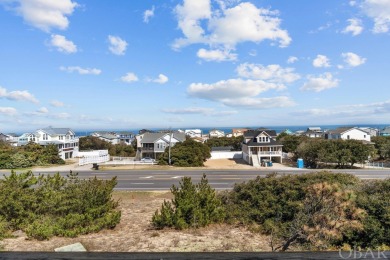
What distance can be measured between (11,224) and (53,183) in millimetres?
2406

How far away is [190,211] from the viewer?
1240cm

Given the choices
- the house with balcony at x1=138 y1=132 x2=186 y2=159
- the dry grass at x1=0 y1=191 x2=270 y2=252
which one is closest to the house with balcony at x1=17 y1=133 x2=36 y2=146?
the house with balcony at x1=138 y1=132 x2=186 y2=159

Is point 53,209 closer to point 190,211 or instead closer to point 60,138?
point 190,211

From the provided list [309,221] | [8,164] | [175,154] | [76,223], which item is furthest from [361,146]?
[8,164]

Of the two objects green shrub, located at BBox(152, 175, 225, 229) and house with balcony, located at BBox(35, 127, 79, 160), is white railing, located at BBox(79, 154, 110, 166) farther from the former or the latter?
green shrub, located at BBox(152, 175, 225, 229)

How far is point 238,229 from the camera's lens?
499 inches

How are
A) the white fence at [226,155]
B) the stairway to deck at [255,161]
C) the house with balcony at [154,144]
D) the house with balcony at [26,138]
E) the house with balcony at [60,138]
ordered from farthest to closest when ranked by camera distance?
the house with balcony at [26,138], the house with balcony at [60,138], the white fence at [226,155], the house with balcony at [154,144], the stairway to deck at [255,161]

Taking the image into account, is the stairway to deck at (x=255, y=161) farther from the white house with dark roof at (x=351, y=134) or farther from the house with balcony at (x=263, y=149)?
the white house with dark roof at (x=351, y=134)

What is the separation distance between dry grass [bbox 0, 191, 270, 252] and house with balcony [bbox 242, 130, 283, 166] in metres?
36.8

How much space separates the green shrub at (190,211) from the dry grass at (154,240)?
318mm

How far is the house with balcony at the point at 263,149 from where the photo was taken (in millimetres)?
50125

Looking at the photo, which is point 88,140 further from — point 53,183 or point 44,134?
point 53,183

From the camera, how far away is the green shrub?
12.1 meters

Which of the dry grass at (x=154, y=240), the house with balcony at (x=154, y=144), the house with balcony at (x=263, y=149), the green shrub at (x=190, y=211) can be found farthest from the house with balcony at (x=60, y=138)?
the green shrub at (x=190, y=211)
